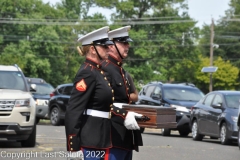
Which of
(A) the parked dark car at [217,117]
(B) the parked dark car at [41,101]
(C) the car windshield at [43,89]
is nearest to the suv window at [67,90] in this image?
(B) the parked dark car at [41,101]

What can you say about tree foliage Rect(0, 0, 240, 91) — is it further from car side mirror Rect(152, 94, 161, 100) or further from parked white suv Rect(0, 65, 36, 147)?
parked white suv Rect(0, 65, 36, 147)

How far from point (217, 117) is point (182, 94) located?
498 cm

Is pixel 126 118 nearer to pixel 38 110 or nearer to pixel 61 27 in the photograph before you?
pixel 38 110

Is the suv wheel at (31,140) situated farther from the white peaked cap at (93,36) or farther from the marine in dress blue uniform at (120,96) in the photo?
the white peaked cap at (93,36)

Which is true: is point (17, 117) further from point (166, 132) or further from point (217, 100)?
point (166, 132)

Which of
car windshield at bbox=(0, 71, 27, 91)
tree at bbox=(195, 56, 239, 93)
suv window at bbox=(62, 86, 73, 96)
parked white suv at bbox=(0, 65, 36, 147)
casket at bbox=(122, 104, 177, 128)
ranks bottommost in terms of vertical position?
tree at bbox=(195, 56, 239, 93)

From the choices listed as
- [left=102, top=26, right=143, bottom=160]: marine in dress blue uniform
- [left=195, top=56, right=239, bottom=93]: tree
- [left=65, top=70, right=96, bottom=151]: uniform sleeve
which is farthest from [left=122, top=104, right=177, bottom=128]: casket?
[left=195, top=56, right=239, bottom=93]: tree

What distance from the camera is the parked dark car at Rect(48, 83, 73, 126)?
2969 cm

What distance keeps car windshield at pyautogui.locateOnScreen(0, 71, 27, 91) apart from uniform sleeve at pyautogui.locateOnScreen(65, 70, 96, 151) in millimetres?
10345

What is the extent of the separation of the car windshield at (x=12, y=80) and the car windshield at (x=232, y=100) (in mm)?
6083

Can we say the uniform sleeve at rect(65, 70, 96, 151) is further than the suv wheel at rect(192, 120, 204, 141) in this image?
No

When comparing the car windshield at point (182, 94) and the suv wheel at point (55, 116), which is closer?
the car windshield at point (182, 94)

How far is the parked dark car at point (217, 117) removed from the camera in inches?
760

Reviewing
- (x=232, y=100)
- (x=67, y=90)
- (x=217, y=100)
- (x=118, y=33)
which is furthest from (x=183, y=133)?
(x=118, y=33)
